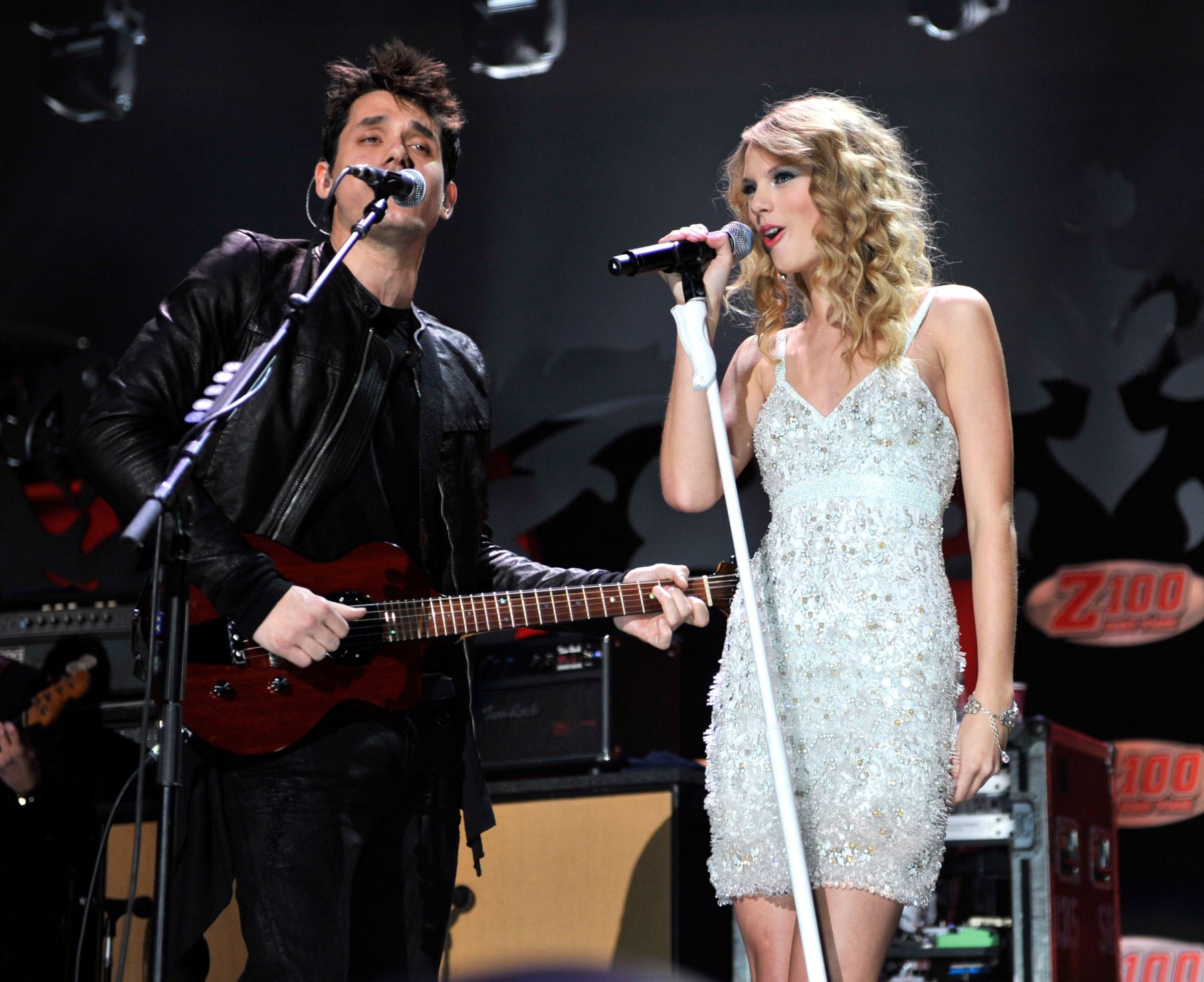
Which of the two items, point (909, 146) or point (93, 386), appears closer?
point (909, 146)

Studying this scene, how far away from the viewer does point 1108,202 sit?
15.1 feet

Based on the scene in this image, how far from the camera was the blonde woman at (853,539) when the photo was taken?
6.50 ft

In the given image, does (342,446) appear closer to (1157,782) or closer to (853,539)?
(853,539)

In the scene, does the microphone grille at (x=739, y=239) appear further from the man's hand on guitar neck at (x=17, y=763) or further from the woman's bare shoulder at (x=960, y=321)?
the man's hand on guitar neck at (x=17, y=763)

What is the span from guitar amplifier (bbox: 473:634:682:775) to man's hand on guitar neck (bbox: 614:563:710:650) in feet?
3.78

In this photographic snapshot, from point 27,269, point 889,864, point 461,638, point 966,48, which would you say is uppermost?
point 966,48

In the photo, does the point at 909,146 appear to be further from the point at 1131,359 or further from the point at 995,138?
the point at 1131,359

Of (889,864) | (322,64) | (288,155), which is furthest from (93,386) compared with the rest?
(889,864)

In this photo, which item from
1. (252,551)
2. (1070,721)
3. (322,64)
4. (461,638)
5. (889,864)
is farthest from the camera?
(322,64)

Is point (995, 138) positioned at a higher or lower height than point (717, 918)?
higher

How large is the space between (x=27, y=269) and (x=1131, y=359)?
13.4 feet

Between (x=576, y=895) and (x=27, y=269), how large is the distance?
10.9 feet

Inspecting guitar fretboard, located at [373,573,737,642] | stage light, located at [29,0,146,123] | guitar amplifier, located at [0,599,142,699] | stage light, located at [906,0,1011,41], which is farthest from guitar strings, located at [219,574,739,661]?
stage light, located at [29,0,146,123]

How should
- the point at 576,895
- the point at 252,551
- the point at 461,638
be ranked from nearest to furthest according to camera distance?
the point at 252,551, the point at 461,638, the point at 576,895
